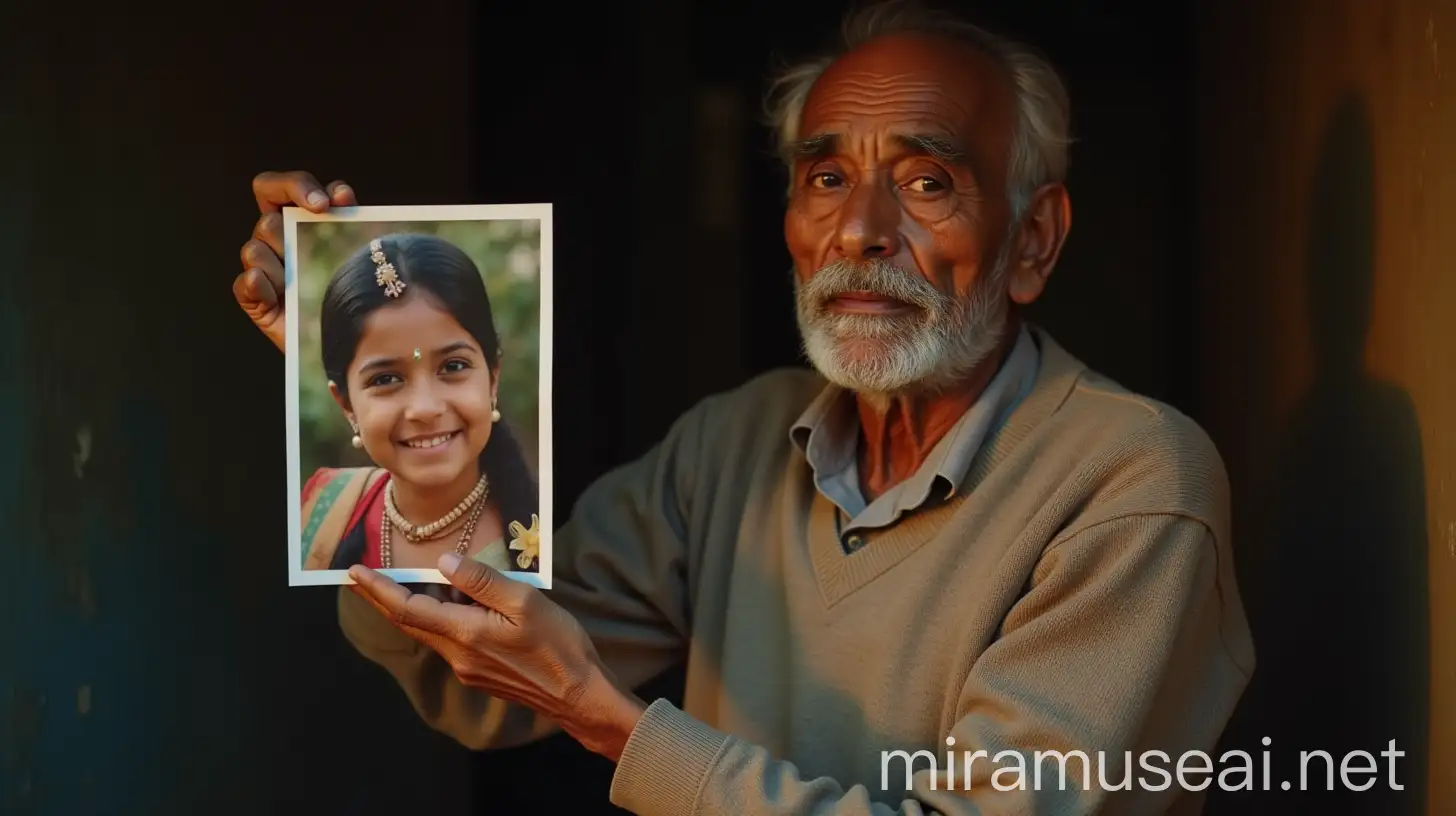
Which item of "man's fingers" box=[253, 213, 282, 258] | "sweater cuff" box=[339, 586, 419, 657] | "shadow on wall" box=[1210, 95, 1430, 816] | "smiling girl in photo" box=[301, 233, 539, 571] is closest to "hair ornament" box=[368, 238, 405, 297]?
"smiling girl in photo" box=[301, 233, 539, 571]

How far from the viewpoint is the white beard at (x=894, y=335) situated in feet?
6.89

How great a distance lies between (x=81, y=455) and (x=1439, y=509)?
1.92m

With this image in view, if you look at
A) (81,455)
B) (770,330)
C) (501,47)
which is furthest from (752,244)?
(81,455)

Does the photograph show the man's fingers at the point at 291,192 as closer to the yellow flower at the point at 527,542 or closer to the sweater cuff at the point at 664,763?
the yellow flower at the point at 527,542

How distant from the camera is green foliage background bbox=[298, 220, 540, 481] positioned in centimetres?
181

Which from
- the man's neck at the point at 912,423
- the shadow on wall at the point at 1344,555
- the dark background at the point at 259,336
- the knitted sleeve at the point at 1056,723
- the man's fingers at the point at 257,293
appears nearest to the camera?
the knitted sleeve at the point at 1056,723

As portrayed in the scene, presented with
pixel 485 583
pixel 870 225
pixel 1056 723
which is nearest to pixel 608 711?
pixel 485 583

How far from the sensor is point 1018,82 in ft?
7.36

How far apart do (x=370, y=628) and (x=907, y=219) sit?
3.01 ft

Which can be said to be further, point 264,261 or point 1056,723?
point 264,261

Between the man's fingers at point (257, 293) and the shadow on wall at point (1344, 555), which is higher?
the man's fingers at point (257, 293)

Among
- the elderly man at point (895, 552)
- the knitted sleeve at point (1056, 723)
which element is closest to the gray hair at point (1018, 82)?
the elderly man at point (895, 552)

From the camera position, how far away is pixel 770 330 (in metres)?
3.44

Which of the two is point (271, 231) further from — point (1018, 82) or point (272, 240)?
point (1018, 82)
